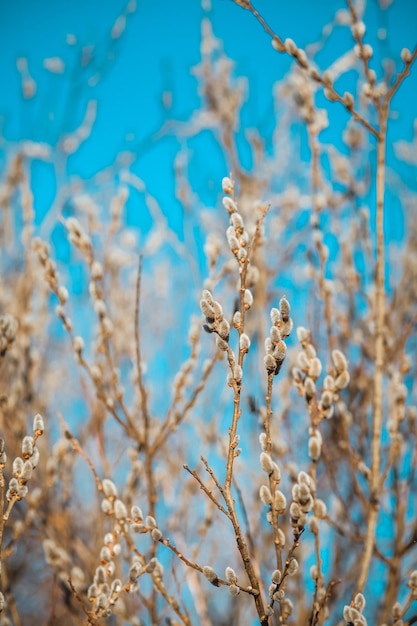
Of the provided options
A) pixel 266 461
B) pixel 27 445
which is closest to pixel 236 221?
pixel 266 461

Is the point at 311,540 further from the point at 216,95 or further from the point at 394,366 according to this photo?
the point at 216,95

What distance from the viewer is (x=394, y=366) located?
6.23 feet

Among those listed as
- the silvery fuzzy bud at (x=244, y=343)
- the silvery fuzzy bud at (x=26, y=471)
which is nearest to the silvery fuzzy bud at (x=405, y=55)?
the silvery fuzzy bud at (x=244, y=343)

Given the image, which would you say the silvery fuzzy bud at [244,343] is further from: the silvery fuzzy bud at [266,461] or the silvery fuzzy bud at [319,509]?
the silvery fuzzy bud at [319,509]

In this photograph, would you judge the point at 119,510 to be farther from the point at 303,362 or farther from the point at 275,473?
the point at 303,362

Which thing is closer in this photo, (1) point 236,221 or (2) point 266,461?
(2) point 266,461

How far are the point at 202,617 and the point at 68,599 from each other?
553mm

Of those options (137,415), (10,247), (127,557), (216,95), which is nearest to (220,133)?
(216,95)

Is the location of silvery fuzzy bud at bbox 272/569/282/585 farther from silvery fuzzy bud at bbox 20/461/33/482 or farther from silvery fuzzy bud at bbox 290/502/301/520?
silvery fuzzy bud at bbox 20/461/33/482

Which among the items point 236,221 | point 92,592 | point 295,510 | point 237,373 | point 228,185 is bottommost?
point 92,592

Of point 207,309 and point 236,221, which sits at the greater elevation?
point 236,221

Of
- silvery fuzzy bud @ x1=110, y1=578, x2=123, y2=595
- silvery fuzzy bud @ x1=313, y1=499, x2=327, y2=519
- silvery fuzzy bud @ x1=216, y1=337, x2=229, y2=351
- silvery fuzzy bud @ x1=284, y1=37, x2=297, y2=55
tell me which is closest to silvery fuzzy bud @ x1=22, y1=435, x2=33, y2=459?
silvery fuzzy bud @ x1=110, y1=578, x2=123, y2=595

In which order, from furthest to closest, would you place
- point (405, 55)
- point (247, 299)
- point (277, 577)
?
point (405, 55), point (247, 299), point (277, 577)

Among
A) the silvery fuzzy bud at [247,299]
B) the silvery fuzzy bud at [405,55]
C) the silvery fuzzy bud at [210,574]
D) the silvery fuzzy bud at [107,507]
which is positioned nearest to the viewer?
the silvery fuzzy bud at [210,574]
